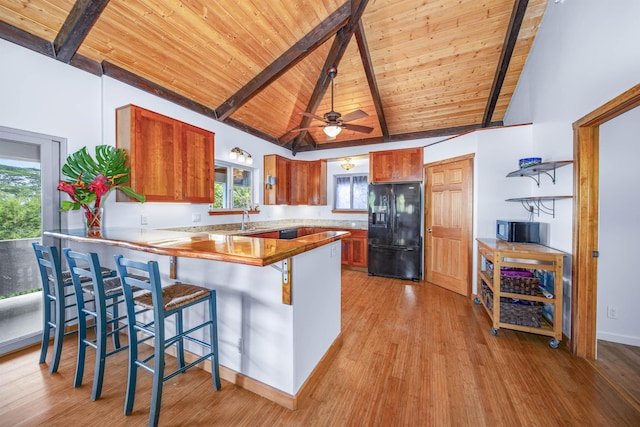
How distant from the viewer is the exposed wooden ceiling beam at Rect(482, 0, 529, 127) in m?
3.00

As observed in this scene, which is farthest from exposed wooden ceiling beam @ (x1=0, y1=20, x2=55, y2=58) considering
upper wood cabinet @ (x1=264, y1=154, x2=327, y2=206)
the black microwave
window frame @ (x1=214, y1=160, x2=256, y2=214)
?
the black microwave

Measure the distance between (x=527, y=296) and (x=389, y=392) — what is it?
1.72m

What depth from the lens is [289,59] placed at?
11.5 ft

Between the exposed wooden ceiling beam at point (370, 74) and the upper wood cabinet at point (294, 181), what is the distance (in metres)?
1.60

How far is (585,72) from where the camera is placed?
2.22m

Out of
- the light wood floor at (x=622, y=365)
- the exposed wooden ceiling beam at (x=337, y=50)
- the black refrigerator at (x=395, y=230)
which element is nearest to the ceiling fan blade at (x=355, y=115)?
the exposed wooden ceiling beam at (x=337, y=50)

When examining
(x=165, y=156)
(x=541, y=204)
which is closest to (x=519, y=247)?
(x=541, y=204)

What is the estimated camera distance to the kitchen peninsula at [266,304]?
1.59 metres

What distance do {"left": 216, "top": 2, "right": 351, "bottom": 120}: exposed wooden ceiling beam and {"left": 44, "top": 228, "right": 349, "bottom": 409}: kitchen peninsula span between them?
9.12ft

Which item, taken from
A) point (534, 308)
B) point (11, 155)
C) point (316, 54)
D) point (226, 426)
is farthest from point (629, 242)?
point (11, 155)

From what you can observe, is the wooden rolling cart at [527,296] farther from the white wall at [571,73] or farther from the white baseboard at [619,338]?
the white baseboard at [619,338]

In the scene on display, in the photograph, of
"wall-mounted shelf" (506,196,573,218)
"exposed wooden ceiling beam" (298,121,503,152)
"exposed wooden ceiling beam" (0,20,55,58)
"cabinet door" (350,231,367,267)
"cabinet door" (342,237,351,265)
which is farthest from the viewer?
"cabinet door" (342,237,351,265)

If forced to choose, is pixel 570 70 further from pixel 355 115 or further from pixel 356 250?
pixel 356 250

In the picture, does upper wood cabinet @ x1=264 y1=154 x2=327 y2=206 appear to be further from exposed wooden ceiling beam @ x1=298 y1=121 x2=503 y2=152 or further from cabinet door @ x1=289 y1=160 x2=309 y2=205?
exposed wooden ceiling beam @ x1=298 y1=121 x2=503 y2=152
